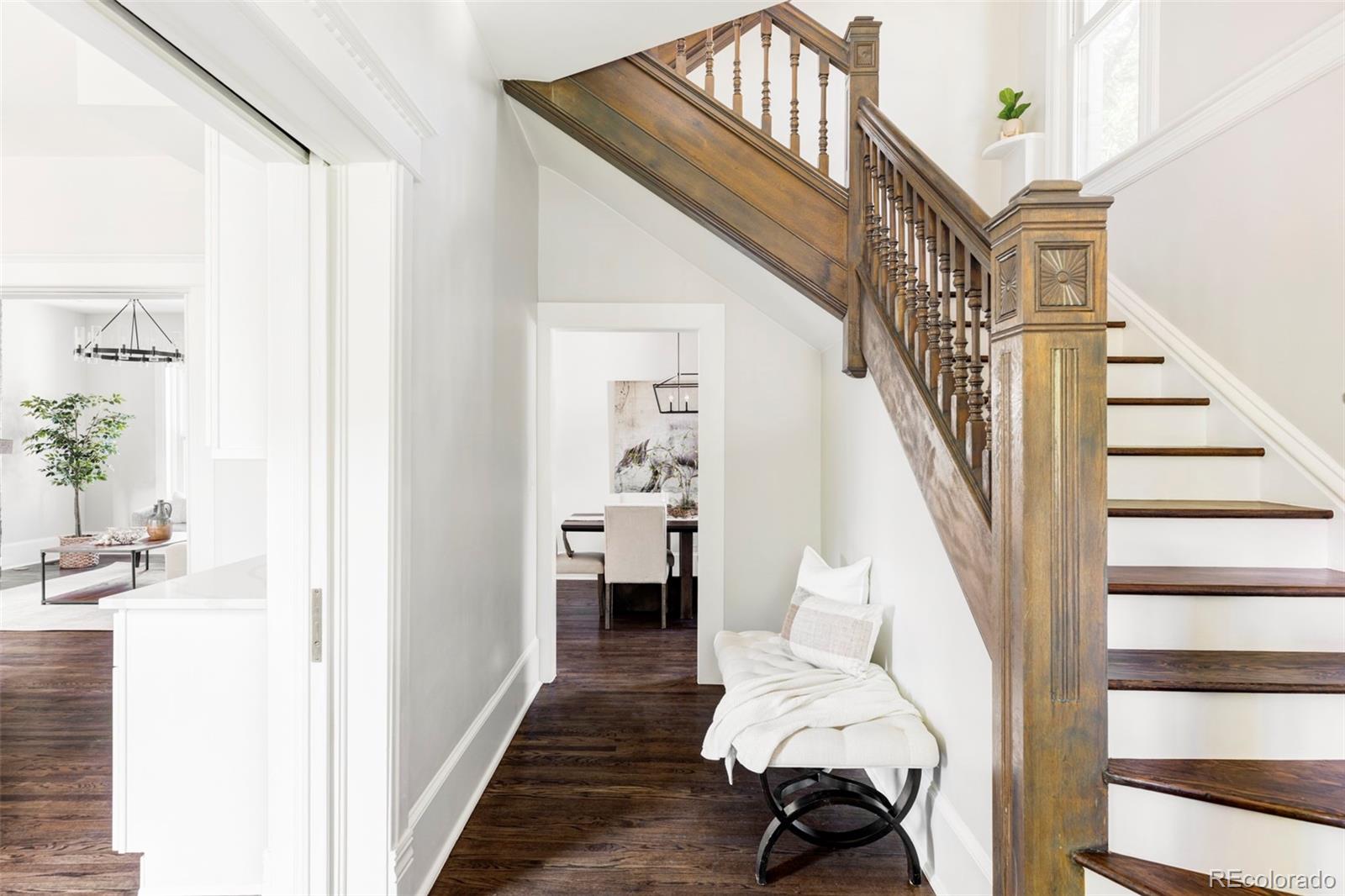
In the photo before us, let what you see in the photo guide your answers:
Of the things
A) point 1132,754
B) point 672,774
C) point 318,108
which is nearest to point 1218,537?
point 1132,754

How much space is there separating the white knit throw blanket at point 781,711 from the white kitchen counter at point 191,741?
4.37ft

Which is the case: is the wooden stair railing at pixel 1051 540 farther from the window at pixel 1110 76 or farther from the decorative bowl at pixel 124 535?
the decorative bowl at pixel 124 535

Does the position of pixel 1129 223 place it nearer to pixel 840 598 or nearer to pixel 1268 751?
pixel 840 598

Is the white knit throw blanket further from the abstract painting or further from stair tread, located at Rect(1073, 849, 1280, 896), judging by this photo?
the abstract painting

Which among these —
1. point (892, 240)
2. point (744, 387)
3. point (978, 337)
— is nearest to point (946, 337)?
point (978, 337)

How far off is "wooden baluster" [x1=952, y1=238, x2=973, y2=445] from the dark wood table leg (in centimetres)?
338

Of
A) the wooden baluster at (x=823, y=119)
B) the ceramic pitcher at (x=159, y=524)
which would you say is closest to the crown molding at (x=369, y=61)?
the wooden baluster at (x=823, y=119)

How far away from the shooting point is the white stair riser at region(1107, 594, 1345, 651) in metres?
1.62

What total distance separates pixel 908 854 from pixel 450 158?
2617 mm

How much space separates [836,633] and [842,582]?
0.26 meters

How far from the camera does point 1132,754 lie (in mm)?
1416

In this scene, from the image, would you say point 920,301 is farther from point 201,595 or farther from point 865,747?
point 201,595

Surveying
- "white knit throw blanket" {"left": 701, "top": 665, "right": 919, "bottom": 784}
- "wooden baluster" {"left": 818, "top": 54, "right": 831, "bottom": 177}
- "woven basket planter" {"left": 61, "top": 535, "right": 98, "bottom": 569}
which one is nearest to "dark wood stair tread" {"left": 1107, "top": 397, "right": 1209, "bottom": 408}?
"white knit throw blanket" {"left": 701, "top": 665, "right": 919, "bottom": 784}

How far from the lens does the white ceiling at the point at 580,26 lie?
2.19 meters
